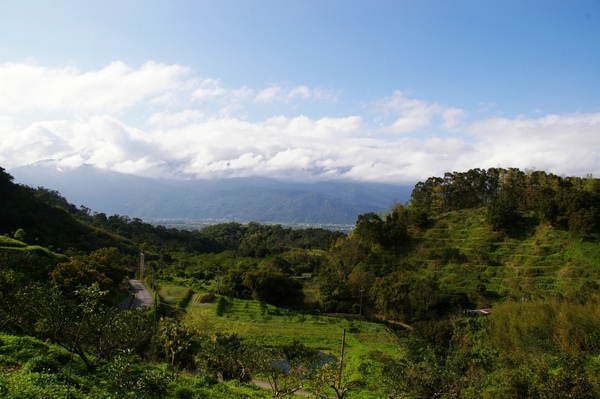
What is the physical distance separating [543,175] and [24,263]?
66.0 metres

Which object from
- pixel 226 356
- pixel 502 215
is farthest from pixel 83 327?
pixel 502 215

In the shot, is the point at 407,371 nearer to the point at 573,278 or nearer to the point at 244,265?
the point at 573,278

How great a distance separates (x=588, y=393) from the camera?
1149cm

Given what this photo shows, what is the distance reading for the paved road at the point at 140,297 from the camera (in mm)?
34344

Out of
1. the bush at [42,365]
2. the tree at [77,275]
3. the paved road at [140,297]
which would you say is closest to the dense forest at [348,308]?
the bush at [42,365]

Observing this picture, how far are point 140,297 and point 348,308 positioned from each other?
23.1 metres

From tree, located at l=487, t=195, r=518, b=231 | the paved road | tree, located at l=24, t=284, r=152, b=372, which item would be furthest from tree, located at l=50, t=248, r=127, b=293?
tree, located at l=487, t=195, r=518, b=231

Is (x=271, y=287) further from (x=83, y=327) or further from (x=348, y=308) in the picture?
(x=83, y=327)

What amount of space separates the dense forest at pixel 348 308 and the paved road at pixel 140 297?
1.06 metres

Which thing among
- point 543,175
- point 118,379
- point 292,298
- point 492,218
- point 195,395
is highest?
point 543,175

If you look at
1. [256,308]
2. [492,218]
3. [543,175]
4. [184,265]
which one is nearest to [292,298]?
[256,308]

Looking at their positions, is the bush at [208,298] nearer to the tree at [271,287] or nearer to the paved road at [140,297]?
the tree at [271,287]

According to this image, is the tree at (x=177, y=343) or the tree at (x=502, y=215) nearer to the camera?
the tree at (x=177, y=343)

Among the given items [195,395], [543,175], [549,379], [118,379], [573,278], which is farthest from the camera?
[543,175]
